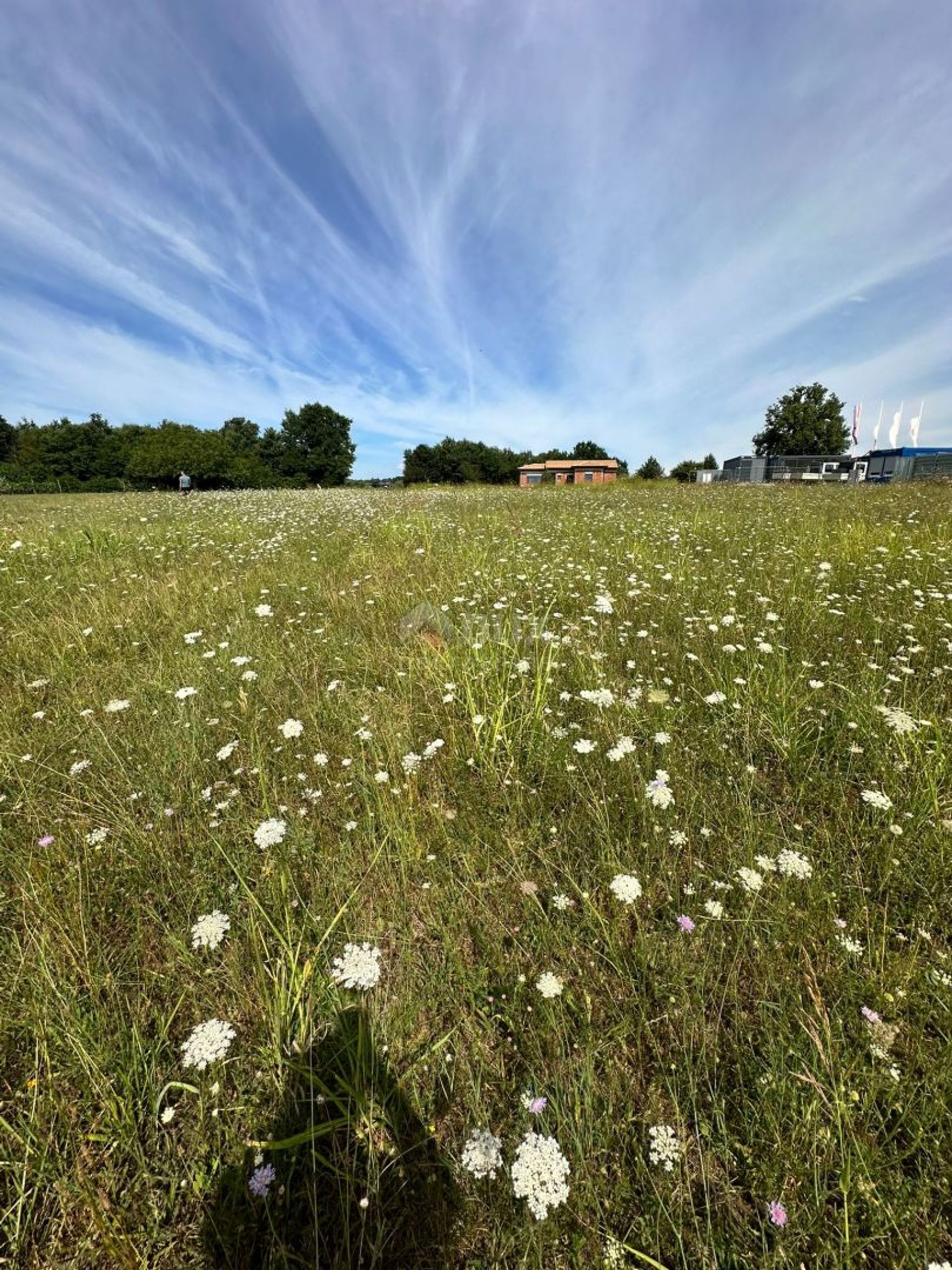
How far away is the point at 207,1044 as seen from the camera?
1.37 metres

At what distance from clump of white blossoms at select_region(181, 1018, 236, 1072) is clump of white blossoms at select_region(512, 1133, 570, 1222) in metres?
0.87

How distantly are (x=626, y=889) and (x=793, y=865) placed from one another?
662 millimetres

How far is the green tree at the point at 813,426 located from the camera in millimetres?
63250

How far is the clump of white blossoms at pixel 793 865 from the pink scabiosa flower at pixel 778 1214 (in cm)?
92

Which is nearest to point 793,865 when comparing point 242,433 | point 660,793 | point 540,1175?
point 660,793

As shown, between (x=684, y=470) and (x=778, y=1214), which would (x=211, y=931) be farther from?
(x=684, y=470)

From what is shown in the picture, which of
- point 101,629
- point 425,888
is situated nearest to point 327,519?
point 101,629

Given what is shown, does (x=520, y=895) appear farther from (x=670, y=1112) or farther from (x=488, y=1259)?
(x=488, y=1259)

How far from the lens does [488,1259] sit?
1.08 meters

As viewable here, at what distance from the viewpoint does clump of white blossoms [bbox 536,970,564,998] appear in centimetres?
148

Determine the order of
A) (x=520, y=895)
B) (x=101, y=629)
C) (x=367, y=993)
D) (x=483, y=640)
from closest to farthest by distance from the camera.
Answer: (x=367, y=993)
(x=520, y=895)
(x=483, y=640)
(x=101, y=629)

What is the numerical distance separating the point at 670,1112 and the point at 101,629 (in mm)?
5301

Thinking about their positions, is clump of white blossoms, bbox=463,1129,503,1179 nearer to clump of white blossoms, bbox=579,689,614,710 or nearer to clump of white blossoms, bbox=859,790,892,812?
clump of white blossoms, bbox=579,689,614,710

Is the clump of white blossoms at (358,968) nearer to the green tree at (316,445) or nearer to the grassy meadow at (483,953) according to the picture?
the grassy meadow at (483,953)
